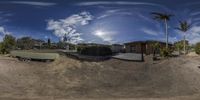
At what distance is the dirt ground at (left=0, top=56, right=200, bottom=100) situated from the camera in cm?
2947

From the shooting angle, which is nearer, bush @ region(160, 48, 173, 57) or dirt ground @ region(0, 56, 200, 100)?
dirt ground @ region(0, 56, 200, 100)

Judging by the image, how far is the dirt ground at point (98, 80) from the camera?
1160 inches

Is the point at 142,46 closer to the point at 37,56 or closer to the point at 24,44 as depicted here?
the point at 24,44

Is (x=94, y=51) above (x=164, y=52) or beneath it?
above

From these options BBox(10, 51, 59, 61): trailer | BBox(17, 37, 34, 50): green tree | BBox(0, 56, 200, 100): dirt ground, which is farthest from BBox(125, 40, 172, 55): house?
BBox(10, 51, 59, 61): trailer

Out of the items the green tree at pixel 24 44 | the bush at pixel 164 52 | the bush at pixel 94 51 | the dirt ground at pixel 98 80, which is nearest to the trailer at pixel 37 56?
the dirt ground at pixel 98 80

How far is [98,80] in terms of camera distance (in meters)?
36.3

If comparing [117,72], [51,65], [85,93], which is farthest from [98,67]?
[85,93]

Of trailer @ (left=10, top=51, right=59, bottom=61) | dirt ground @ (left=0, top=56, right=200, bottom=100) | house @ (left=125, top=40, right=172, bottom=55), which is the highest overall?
house @ (left=125, top=40, right=172, bottom=55)

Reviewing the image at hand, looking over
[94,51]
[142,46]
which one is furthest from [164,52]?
[142,46]

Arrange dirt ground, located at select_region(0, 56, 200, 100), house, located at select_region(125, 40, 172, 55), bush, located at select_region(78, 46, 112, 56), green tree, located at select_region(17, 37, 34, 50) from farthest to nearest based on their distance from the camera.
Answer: green tree, located at select_region(17, 37, 34, 50), house, located at select_region(125, 40, 172, 55), bush, located at select_region(78, 46, 112, 56), dirt ground, located at select_region(0, 56, 200, 100)

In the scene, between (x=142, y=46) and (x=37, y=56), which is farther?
(x=142, y=46)

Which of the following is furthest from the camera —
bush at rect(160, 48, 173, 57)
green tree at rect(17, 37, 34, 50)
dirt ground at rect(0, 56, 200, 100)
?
green tree at rect(17, 37, 34, 50)

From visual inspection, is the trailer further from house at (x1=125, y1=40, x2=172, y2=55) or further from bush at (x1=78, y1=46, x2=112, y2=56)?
house at (x1=125, y1=40, x2=172, y2=55)
